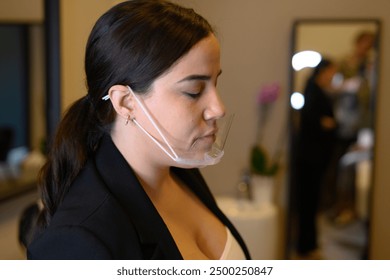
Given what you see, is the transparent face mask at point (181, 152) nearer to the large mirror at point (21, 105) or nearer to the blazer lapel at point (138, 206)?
the blazer lapel at point (138, 206)

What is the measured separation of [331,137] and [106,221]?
83cm

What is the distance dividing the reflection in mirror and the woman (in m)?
1.04

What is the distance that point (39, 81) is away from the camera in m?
1.69

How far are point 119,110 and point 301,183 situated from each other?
2.15 ft

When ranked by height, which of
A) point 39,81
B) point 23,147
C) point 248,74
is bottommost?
point 23,147

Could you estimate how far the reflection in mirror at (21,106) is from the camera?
1.63 meters

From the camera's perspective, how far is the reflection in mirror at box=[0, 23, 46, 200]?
1633mm

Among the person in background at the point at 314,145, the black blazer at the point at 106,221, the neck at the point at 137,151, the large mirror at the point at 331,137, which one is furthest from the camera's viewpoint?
the person in background at the point at 314,145

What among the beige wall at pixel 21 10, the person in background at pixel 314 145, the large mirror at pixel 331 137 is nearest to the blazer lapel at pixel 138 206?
the large mirror at pixel 331 137

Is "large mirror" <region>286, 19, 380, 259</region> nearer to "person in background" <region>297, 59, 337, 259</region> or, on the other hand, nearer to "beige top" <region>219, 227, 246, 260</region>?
"person in background" <region>297, 59, 337, 259</region>

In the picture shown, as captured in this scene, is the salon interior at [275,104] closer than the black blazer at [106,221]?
No

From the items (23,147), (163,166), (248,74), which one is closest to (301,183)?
(248,74)

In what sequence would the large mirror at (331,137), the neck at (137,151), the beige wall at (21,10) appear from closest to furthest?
the neck at (137,151) → the large mirror at (331,137) → the beige wall at (21,10)
